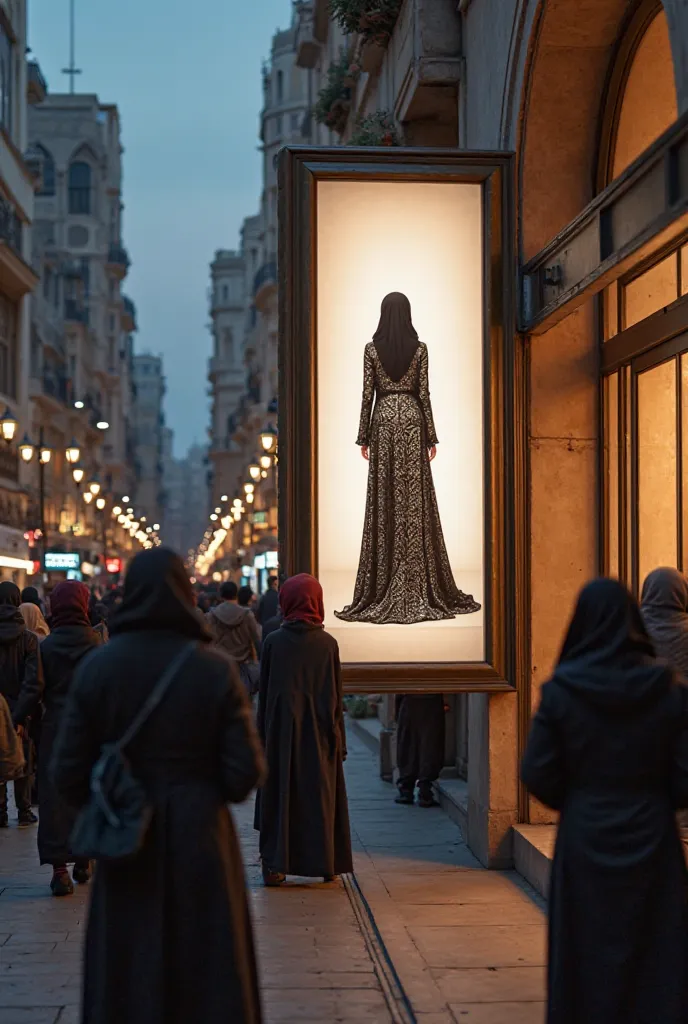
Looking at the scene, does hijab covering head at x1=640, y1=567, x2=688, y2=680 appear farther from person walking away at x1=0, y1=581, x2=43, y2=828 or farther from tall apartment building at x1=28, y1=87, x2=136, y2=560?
tall apartment building at x1=28, y1=87, x2=136, y2=560

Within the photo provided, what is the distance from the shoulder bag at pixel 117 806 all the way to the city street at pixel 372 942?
2.33m

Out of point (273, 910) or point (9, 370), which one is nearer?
point (273, 910)

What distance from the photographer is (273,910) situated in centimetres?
969

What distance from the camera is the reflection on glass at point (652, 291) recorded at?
32.5 feet

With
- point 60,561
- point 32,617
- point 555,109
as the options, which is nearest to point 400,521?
point 555,109

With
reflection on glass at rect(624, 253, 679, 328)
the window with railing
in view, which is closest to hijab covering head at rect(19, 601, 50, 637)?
reflection on glass at rect(624, 253, 679, 328)

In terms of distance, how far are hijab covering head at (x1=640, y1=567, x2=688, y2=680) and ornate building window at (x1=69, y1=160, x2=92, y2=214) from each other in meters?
107

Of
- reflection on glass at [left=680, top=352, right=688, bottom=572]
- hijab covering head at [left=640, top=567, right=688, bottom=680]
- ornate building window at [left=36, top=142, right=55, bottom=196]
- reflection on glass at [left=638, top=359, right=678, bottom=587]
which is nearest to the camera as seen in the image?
hijab covering head at [left=640, top=567, right=688, bottom=680]

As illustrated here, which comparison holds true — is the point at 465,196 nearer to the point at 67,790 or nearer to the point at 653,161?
the point at 653,161

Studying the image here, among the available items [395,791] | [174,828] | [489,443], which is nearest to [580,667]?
[174,828]

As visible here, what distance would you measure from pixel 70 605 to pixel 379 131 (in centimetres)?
664

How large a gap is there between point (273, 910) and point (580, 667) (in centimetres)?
481

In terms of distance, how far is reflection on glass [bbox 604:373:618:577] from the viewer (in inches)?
419

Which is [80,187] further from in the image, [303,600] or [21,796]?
[303,600]
